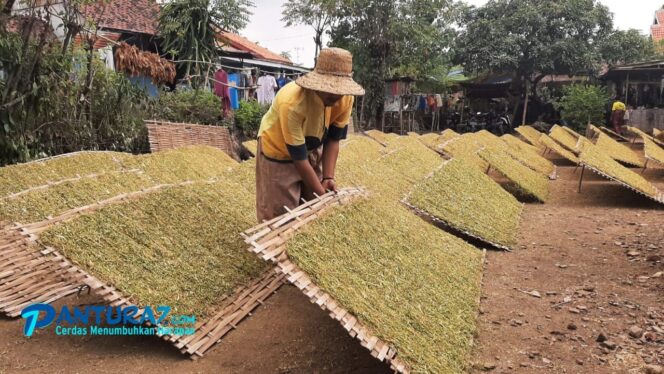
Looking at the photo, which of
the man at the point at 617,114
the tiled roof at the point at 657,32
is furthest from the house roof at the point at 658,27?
the man at the point at 617,114

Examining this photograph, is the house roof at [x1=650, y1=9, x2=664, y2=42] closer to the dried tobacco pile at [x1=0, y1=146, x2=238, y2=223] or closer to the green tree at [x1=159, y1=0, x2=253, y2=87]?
the green tree at [x1=159, y1=0, x2=253, y2=87]

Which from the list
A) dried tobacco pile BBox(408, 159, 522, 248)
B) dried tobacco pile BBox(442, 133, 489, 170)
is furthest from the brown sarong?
dried tobacco pile BBox(442, 133, 489, 170)

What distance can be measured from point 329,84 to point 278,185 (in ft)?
2.32

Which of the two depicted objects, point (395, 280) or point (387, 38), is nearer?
point (395, 280)

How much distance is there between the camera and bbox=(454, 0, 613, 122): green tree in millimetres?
18859

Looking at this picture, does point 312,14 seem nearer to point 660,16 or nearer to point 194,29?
point 194,29


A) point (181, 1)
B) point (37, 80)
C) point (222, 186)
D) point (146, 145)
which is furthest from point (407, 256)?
point (181, 1)

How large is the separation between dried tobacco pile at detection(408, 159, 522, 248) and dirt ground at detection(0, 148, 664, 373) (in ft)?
1.58

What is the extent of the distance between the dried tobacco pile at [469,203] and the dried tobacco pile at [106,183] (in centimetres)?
206

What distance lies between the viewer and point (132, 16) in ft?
44.1

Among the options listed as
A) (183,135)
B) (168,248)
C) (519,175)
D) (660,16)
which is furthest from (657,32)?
(168,248)

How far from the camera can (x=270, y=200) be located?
10.4 feet

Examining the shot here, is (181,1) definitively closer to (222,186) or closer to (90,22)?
(90,22)

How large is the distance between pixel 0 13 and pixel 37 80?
774mm
